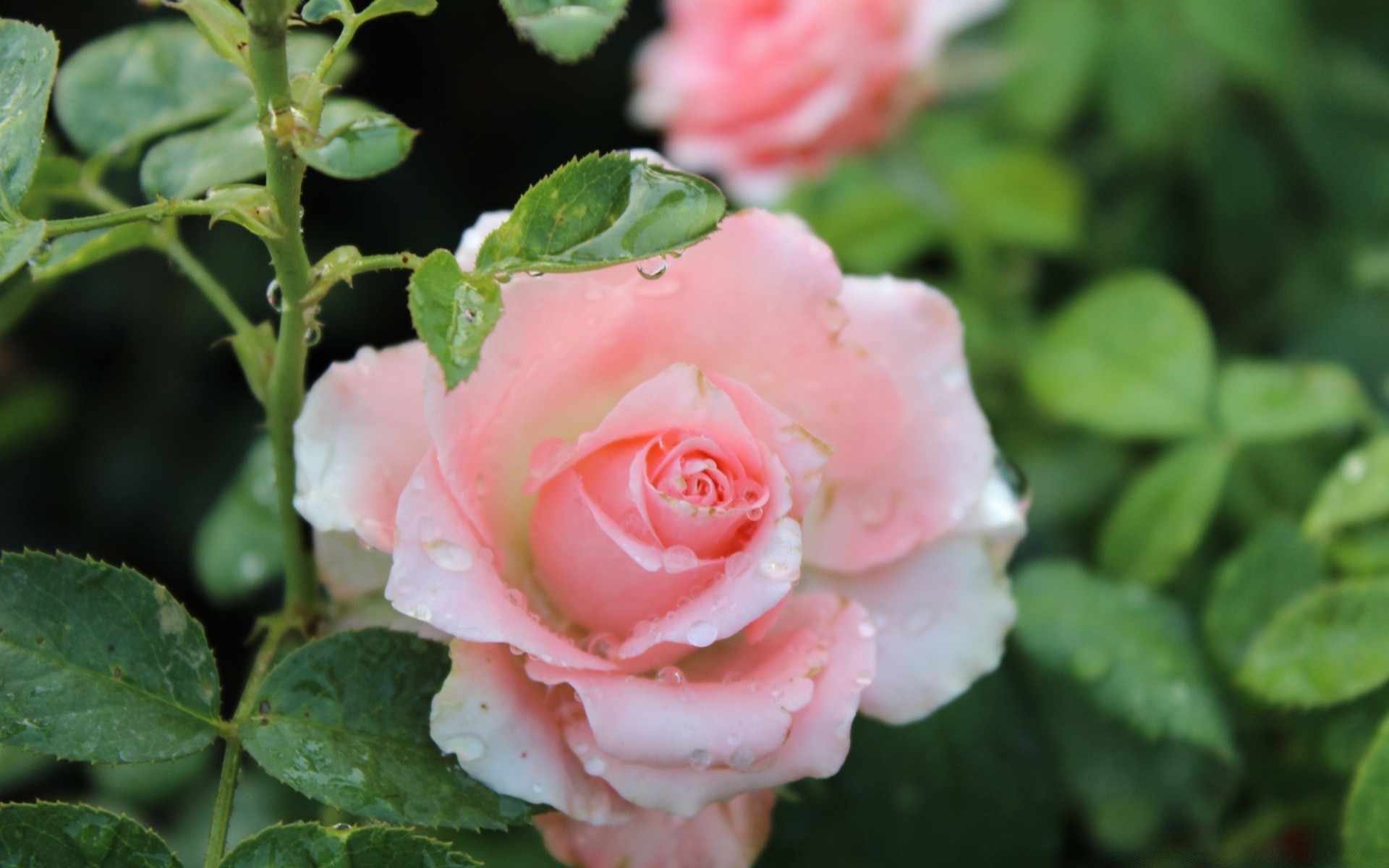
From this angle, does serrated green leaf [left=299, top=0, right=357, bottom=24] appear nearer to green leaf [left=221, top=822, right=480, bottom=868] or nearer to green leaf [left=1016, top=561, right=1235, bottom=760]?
green leaf [left=221, top=822, right=480, bottom=868]

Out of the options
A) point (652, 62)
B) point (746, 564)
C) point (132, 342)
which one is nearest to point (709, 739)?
point (746, 564)

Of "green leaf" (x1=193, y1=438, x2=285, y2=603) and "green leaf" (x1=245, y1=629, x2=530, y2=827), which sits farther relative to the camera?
"green leaf" (x1=193, y1=438, x2=285, y2=603)

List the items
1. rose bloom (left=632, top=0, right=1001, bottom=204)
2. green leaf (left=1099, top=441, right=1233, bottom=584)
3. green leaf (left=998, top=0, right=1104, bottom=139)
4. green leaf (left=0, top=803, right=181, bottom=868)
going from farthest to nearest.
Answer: green leaf (left=998, top=0, right=1104, bottom=139), rose bloom (left=632, top=0, right=1001, bottom=204), green leaf (left=1099, top=441, right=1233, bottom=584), green leaf (left=0, top=803, right=181, bottom=868)

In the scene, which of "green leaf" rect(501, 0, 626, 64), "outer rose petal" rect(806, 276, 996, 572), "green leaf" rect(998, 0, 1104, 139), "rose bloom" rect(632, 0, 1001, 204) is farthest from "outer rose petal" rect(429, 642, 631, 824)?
"green leaf" rect(998, 0, 1104, 139)

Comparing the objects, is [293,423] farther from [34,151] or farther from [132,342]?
[132,342]

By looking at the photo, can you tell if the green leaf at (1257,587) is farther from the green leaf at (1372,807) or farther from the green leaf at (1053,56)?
the green leaf at (1053,56)

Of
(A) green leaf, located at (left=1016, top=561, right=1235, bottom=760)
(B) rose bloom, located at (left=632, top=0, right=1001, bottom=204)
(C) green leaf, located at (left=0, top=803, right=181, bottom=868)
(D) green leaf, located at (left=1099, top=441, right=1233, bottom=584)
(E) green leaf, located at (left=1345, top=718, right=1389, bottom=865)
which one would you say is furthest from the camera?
(B) rose bloom, located at (left=632, top=0, right=1001, bottom=204)
